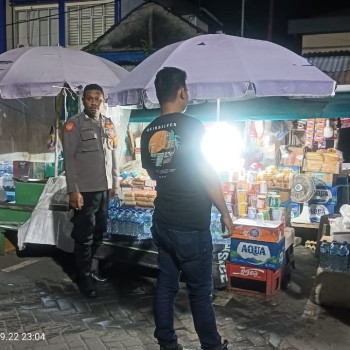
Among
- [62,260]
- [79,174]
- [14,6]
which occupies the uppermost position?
[14,6]

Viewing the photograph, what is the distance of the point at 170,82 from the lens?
3088 mm

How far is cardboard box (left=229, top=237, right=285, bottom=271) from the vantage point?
15.2ft

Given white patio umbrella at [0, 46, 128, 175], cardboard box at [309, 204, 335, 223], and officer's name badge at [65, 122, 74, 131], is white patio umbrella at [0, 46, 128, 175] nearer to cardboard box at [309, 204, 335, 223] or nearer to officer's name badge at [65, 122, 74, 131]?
officer's name badge at [65, 122, 74, 131]

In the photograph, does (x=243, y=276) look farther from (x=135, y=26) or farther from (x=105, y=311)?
(x=135, y=26)

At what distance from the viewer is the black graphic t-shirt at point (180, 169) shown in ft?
9.78

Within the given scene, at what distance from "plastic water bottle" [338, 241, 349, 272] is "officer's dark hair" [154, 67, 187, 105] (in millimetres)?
2542

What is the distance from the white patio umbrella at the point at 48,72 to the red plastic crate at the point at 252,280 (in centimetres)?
285

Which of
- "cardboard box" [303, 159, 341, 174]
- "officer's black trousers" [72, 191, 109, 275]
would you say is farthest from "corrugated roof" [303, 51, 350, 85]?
"officer's black trousers" [72, 191, 109, 275]

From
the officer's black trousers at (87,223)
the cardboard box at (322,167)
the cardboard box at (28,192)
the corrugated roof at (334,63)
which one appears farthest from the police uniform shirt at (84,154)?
the corrugated roof at (334,63)

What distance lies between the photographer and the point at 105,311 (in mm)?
4355

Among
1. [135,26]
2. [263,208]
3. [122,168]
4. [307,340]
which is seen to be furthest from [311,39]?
[307,340]

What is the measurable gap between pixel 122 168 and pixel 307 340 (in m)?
4.20
